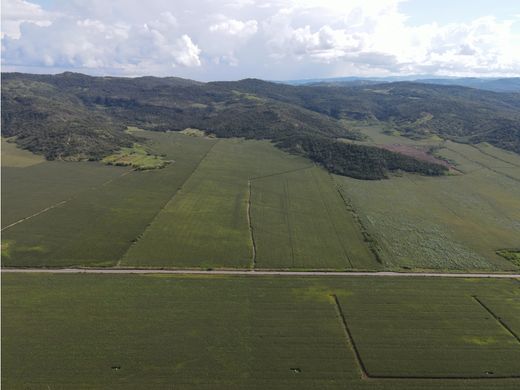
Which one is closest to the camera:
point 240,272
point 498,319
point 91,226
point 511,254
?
point 498,319

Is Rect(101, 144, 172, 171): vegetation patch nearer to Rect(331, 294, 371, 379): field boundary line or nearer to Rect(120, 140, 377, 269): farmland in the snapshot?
Rect(120, 140, 377, 269): farmland

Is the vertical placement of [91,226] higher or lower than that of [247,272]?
higher

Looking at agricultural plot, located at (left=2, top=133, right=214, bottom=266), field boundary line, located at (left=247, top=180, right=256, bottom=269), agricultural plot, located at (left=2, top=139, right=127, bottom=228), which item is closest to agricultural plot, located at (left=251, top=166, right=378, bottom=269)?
field boundary line, located at (left=247, top=180, right=256, bottom=269)

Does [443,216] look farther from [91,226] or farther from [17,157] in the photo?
[17,157]

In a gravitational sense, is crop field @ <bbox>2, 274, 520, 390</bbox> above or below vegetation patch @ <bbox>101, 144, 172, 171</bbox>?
below

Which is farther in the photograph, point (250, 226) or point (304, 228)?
point (304, 228)

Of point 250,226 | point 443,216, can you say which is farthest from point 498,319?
point 250,226

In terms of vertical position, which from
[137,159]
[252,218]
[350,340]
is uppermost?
[137,159]
